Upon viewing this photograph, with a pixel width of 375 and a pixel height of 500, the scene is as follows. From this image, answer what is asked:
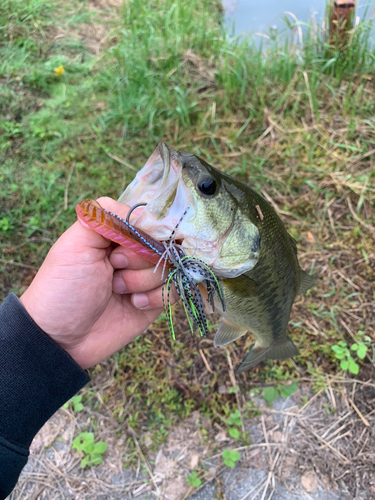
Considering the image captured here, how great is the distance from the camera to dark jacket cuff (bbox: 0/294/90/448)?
1.49 meters

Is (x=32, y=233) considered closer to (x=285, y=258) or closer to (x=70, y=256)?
A: (x=70, y=256)

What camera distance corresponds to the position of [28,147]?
3.37 m

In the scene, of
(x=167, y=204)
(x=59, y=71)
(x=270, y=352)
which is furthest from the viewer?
(x=59, y=71)

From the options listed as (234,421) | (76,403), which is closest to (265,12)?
(234,421)

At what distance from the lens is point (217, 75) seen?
3.51 meters

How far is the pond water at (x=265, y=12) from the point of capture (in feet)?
14.2

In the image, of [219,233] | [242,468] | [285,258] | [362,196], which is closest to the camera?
[219,233]

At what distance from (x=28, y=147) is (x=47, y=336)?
8.21 feet

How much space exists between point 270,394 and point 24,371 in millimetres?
1673

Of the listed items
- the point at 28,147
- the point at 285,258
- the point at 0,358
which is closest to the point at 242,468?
the point at 285,258

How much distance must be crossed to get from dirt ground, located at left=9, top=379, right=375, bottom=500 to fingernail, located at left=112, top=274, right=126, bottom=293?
4.14 ft

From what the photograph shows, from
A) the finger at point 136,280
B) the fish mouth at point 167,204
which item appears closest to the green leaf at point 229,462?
the finger at point 136,280

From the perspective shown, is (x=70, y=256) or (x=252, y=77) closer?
(x=70, y=256)

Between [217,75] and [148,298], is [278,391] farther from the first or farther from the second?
[217,75]
